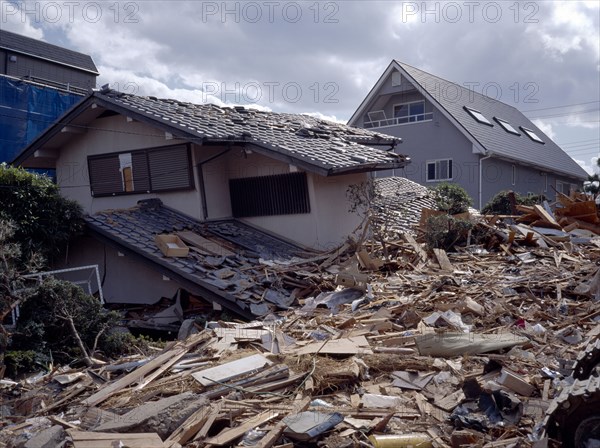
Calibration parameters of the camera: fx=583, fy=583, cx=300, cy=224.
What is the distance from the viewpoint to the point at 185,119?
48.4 feet

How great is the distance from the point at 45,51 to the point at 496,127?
22870 mm

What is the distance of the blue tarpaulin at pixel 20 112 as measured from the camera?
22.0 metres

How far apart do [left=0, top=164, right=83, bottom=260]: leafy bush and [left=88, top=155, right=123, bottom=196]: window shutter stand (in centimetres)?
292

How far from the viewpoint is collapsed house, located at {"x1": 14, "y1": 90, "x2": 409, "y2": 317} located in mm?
12641

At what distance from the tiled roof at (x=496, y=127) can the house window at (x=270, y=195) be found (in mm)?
12820

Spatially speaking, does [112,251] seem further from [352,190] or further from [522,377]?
[522,377]

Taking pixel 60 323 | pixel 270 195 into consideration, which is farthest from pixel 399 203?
pixel 60 323

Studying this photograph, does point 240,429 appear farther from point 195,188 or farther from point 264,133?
point 264,133

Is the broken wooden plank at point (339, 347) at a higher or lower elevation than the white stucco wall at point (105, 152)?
lower

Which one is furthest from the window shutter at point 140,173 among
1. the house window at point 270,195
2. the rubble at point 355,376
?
the rubble at point 355,376

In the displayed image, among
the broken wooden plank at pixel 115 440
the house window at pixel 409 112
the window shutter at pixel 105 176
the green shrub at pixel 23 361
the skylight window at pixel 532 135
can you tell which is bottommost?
the green shrub at pixel 23 361

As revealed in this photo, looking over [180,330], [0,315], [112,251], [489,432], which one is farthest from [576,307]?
[112,251]

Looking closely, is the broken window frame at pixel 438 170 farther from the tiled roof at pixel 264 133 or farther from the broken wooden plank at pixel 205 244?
the broken wooden plank at pixel 205 244

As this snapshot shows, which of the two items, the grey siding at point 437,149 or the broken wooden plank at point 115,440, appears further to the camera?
the grey siding at point 437,149
